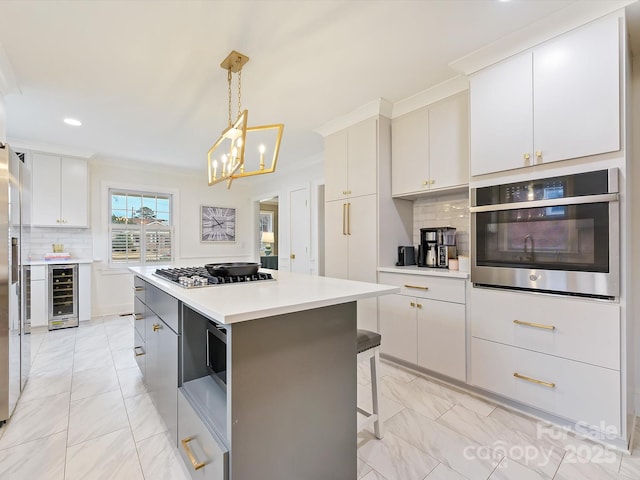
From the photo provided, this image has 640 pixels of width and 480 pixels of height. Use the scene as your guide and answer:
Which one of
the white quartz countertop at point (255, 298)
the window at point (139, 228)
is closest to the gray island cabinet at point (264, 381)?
the white quartz countertop at point (255, 298)

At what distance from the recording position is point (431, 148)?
8.78 feet

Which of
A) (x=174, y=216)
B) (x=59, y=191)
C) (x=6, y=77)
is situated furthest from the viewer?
(x=174, y=216)

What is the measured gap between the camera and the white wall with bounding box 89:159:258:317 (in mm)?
4699

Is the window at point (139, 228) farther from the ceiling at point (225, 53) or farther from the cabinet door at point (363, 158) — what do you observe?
the cabinet door at point (363, 158)

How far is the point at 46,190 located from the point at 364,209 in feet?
14.0

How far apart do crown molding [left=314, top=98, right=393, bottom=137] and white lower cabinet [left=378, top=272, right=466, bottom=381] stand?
5.01 feet

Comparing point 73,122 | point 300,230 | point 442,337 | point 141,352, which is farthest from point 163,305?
point 300,230

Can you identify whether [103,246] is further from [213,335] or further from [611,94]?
[611,94]

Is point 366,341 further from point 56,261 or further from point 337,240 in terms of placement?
point 56,261

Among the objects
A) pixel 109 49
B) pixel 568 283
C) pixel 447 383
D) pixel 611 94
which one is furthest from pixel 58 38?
pixel 447 383

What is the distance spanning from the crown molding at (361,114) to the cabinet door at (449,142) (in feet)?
1.38

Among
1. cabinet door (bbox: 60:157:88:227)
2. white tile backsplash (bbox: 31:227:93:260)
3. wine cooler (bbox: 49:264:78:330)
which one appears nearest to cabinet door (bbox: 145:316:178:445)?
wine cooler (bbox: 49:264:78:330)

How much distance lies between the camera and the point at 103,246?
4.75 m

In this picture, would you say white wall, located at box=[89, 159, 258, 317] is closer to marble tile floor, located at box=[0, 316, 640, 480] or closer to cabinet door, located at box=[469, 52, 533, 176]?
marble tile floor, located at box=[0, 316, 640, 480]
